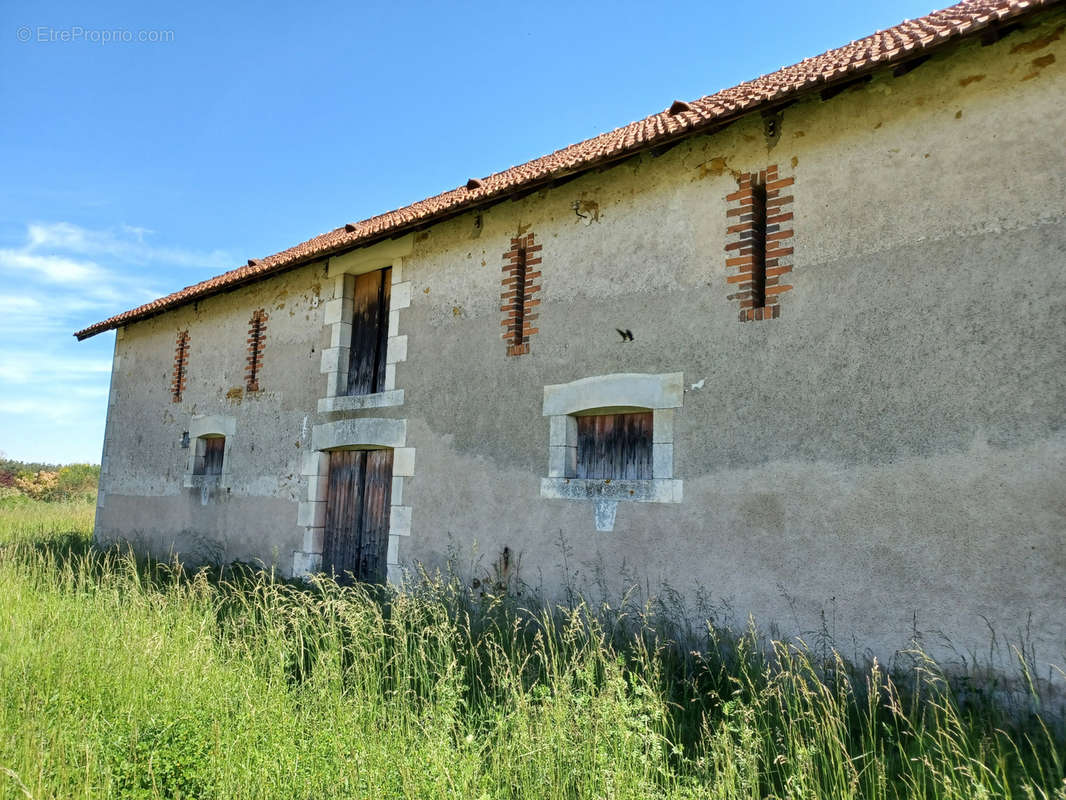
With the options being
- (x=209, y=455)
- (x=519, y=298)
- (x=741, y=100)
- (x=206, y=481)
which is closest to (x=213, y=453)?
(x=209, y=455)

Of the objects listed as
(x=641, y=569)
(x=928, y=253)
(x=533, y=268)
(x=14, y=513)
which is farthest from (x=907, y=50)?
(x=14, y=513)

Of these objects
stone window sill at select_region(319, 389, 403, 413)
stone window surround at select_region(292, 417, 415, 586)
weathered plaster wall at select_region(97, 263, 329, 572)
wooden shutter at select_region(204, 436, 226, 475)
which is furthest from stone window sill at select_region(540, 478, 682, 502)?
wooden shutter at select_region(204, 436, 226, 475)

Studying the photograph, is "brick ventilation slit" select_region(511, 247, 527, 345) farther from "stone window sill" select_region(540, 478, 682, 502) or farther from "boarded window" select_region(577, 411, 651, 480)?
"stone window sill" select_region(540, 478, 682, 502)

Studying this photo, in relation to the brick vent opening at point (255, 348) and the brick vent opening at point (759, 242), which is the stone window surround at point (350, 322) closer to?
the brick vent opening at point (255, 348)

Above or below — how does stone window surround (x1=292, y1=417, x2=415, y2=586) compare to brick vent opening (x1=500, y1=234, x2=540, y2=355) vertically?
below

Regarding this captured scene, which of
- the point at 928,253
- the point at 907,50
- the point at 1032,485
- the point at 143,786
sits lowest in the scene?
the point at 143,786

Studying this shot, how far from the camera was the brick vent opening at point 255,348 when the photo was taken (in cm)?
1031

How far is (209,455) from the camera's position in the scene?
36.5 ft

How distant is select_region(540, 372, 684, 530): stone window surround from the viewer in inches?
232

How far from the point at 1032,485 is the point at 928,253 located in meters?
1.55

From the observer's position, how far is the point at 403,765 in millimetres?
3254

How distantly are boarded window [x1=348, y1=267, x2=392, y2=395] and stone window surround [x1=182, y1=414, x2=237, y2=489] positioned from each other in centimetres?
248

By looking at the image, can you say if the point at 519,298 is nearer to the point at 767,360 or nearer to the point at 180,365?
the point at 767,360

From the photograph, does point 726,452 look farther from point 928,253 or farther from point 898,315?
point 928,253
